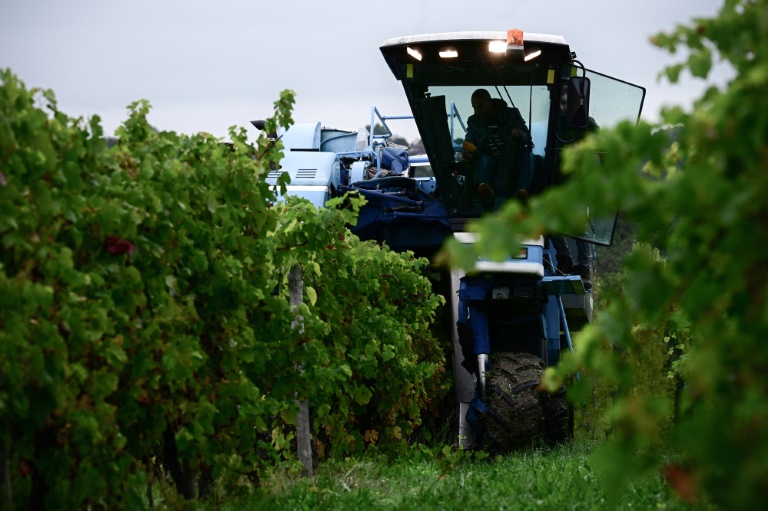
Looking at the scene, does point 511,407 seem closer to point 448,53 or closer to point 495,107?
point 495,107

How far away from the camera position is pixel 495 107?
10.4m

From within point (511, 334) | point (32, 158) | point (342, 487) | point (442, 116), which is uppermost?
point (442, 116)

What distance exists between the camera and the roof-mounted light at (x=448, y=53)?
10281 millimetres

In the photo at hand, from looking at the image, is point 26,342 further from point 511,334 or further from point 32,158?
point 511,334

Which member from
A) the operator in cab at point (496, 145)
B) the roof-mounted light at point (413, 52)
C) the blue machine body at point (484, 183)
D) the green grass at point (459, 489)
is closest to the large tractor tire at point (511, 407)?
the blue machine body at point (484, 183)

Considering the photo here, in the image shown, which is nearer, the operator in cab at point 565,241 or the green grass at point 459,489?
the green grass at point 459,489

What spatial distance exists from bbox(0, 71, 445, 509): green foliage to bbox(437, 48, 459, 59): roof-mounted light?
12.0ft

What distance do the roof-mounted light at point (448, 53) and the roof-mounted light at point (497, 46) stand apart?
321 millimetres

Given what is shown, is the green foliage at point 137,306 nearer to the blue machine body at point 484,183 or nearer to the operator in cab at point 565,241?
the blue machine body at point 484,183

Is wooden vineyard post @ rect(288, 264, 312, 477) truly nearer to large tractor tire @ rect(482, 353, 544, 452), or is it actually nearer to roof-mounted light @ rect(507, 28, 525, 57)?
large tractor tire @ rect(482, 353, 544, 452)

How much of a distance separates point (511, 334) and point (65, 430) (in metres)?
5.71

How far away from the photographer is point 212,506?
5754mm

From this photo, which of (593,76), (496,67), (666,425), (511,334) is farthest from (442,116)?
(666,425)

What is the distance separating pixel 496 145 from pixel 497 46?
0.89 metres
